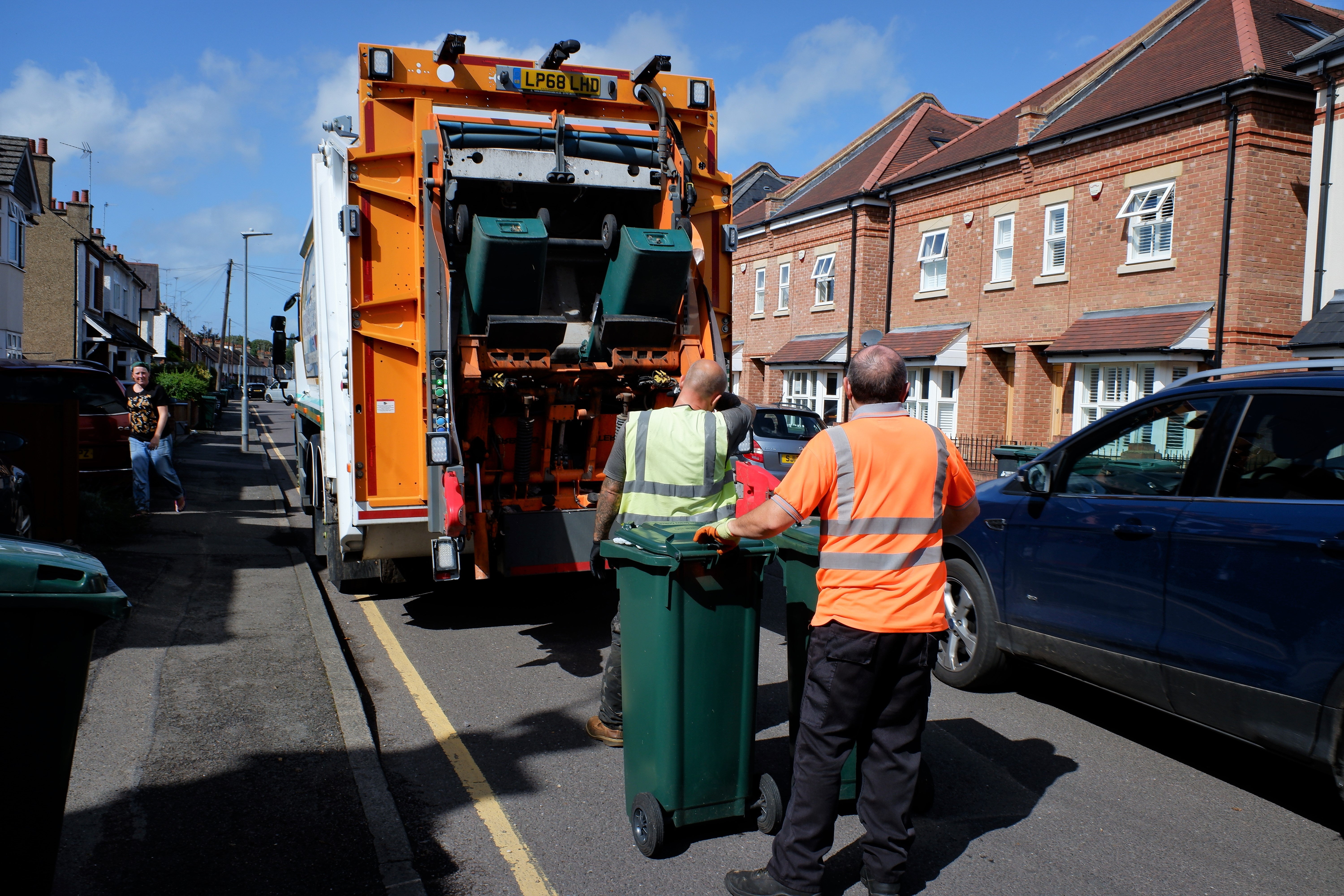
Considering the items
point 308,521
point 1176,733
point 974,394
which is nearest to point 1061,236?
point 974,394

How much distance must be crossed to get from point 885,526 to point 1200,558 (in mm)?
1641

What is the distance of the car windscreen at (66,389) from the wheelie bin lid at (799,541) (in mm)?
7147

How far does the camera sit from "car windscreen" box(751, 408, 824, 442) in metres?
14.6

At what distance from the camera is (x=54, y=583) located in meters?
2.60

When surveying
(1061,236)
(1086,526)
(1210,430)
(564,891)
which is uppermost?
(1061,236)

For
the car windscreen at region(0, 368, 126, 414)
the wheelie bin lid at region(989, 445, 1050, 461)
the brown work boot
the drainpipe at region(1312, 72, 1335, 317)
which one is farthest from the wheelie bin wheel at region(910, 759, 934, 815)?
the drainpipe at region(1312, 72, 1335, 317)

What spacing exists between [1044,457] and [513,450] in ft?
11.2

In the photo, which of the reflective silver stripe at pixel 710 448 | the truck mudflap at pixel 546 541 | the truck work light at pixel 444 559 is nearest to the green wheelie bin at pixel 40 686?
the reflective silver stripe at pixel 710 448

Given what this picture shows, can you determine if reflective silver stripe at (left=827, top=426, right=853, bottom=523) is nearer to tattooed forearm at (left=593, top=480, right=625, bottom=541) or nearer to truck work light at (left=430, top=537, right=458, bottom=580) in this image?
tattooed forearm at (left=593, top=480, right=625, bottom=541)

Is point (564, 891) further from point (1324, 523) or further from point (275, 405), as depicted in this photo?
point (275, 405)

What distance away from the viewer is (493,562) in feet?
20.2

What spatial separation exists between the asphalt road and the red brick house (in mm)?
19771

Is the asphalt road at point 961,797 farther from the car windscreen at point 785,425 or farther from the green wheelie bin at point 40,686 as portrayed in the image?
the car windscreen at point 785,425

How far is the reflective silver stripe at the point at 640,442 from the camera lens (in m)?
4.11
